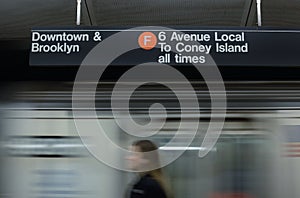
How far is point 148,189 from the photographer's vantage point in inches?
140

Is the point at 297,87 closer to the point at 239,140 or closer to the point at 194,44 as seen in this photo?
the point at 239,140

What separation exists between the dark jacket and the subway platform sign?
1.24 metres

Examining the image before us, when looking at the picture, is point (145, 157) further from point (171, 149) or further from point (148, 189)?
point (171, 149)

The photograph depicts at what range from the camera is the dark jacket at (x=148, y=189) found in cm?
354

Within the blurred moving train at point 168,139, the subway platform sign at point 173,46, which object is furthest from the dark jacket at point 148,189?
the subway platform sign at point 173,46

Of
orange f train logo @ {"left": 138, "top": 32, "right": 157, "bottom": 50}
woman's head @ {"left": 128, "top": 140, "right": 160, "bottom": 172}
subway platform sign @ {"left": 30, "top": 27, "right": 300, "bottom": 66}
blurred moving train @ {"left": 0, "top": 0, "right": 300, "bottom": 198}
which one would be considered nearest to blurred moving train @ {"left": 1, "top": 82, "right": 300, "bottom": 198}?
blurred moving train @ {"left": 0, "top": 0, "right": 300, "bottom": 198}

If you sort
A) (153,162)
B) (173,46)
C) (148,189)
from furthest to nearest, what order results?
(173,46) → (153,162) → (148,189)

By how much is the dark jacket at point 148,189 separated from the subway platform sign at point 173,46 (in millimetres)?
1235

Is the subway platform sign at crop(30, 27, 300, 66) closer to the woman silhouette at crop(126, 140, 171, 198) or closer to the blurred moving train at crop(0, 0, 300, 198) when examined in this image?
the blurred moving train at crop(0, 0, 300, 198)

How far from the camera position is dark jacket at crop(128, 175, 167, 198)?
3.54m

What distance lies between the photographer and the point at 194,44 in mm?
4387

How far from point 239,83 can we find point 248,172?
80 cm

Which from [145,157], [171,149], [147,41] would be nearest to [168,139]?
[171,149]

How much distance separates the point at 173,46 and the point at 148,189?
1417 mm
